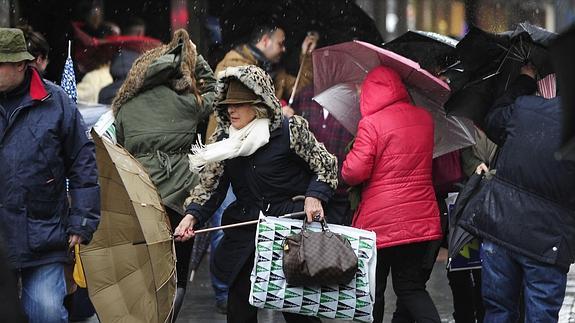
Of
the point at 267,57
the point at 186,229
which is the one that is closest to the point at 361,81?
the point at 186,229

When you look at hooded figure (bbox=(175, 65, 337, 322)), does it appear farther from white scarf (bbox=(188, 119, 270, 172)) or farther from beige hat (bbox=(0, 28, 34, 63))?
beige hat (bbox=(0, 28, 34, 63))

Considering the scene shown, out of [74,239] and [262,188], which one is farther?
[262,188]

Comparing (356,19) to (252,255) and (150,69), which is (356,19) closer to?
(150,69)

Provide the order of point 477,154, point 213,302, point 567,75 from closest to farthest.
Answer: point 567,75
point 477,154
point 213,302

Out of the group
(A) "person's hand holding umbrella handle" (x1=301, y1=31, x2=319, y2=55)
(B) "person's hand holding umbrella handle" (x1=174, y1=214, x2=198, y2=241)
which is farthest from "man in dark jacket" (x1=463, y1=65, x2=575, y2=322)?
(A) "person's hand holding umbrella handle" (x1=301, y1=31, x2=319, y2=55)

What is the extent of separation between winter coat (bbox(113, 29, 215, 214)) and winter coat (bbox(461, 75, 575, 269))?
213cm

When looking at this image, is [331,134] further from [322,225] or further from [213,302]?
[322,225]

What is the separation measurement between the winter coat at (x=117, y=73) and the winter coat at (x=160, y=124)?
281cm

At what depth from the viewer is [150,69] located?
8094mm

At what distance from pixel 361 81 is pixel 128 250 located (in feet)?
6.72

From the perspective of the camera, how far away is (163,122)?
8.13m

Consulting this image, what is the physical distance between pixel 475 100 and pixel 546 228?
0.83m

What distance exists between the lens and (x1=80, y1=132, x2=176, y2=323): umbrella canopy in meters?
6.41

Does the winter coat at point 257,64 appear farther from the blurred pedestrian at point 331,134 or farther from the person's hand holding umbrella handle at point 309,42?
the blurred pedestrian at point 331,134
